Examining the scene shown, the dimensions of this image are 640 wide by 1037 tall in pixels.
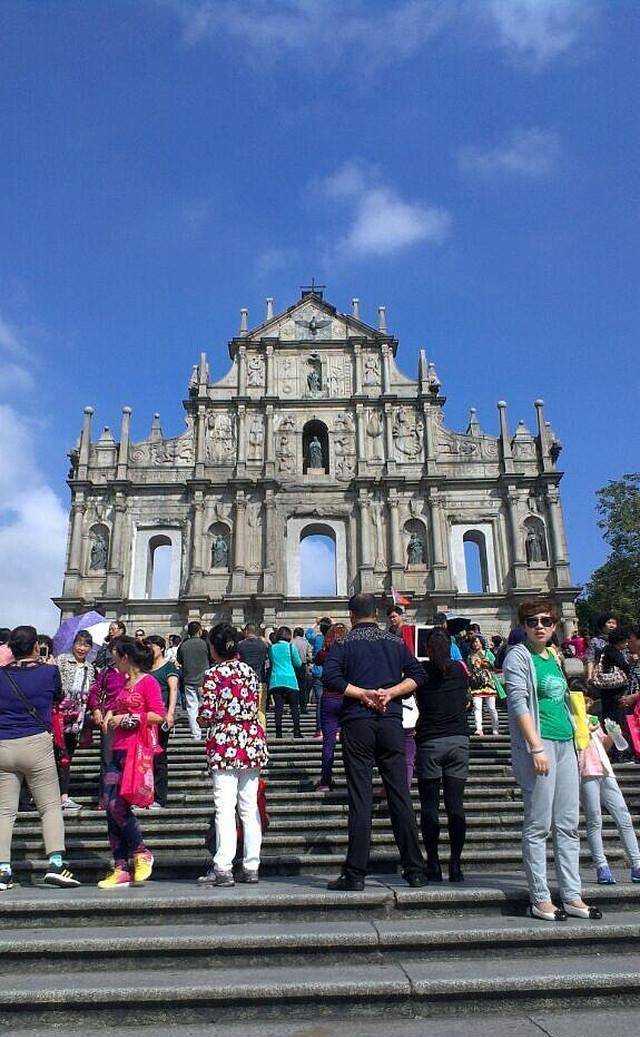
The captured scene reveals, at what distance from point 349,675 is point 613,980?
2.29 meters

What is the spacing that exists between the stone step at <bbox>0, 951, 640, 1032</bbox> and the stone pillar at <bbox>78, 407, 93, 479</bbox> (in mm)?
23627

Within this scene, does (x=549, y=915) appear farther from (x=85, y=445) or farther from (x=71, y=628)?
(x=85, y=445)

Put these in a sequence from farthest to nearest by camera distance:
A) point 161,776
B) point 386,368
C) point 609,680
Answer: point 386,368 < point 609,680 < point 161,776

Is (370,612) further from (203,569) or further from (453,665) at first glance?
(203,569)

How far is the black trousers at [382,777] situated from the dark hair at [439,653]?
30.5 inches

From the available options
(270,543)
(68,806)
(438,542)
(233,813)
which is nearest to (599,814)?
(233,813)

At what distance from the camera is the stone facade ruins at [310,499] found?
24.3 meters

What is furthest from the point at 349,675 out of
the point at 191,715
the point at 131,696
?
the point at 191,715

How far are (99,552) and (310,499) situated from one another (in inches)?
280

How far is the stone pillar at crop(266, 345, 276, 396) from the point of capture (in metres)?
27.6

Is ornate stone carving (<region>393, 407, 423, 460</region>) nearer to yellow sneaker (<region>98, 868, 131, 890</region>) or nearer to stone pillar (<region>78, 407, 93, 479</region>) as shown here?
stone pillar (<region>78, 407, 93, 479</region>)

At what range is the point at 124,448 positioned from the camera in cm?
2638

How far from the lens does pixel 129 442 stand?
26641 millimetres

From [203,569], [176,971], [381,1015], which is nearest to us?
[381,1015]
